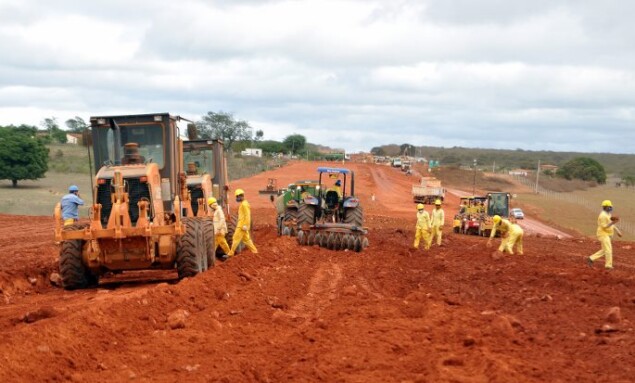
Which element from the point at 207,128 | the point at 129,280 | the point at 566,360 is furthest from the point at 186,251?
the point at 207,128

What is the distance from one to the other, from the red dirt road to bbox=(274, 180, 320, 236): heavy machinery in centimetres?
433

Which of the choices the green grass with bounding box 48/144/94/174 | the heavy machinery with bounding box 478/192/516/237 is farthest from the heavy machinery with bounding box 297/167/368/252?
the green grass with bounding box 48/144/94/174

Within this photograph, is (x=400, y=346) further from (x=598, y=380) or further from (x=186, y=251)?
(x=186, y=251)

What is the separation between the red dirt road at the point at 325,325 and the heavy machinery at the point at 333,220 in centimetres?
226

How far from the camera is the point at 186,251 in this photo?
478 inches

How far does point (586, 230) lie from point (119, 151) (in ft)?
108

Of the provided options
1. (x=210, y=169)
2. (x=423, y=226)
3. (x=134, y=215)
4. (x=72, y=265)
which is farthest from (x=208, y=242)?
(x=423, y=226)

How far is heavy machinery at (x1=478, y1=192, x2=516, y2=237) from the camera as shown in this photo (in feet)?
98.5

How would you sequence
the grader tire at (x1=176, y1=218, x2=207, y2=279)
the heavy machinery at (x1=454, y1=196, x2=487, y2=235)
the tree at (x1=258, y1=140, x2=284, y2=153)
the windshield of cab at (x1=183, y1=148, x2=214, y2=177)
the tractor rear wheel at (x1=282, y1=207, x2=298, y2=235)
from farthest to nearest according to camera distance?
the tree at (x1=258, y1=140, x2=284, y2=153) < the heavy machinery at (x1=454, y1=196, x2=487, y2=235) < the tractor rear wheel at (x1=282, y1=207, x2=298, y2=235) < the windshield of cab at (x1=183, y1=148, x2=214, y2=177) < the grader tire at (x1=176, y1=218, x2=207, y2=279)

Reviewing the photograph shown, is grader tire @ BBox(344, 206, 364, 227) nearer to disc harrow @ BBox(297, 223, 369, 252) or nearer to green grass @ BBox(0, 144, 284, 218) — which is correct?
disc harrow @ BBox(297, 223, 369, 252)

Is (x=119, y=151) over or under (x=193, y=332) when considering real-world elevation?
over

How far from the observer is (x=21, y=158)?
4066cm

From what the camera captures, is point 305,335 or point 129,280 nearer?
→ point 305,335

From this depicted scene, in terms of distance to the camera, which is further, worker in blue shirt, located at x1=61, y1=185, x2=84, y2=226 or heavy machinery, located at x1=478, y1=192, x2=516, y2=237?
heavy machinery, located at x1=478, y1=192, x2=516, y2=237
